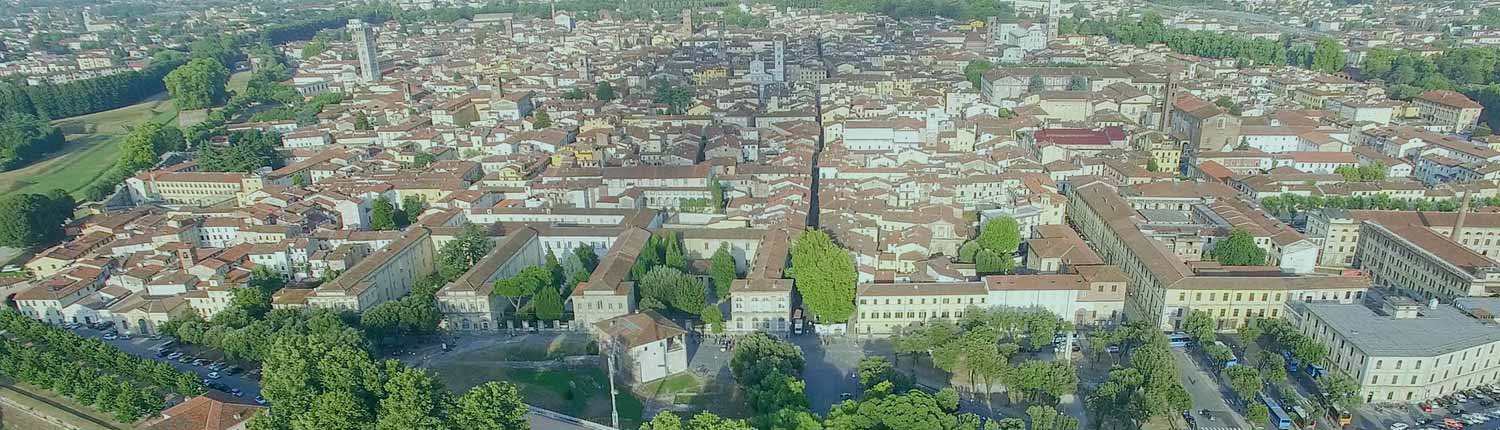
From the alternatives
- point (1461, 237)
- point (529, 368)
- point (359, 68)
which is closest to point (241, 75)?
point (359, 68)

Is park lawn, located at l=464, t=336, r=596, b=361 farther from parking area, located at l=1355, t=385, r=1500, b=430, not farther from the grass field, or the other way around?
the grass field

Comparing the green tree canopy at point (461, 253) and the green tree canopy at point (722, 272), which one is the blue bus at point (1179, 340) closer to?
the green tree canopy at point (722, 272)

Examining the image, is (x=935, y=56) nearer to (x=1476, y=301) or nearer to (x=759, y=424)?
(x=1476, y=301)

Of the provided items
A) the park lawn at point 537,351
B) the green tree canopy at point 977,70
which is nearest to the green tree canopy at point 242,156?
the park lawn at point 537,351

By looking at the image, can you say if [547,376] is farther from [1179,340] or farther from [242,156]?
[242,156]

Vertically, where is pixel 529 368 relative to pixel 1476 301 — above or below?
below

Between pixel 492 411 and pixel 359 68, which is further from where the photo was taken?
pixel 359 68

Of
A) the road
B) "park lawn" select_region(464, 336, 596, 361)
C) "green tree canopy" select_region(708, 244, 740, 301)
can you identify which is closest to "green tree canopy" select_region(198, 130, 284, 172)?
"park lawn" select_region(464, 336, 596, 361)

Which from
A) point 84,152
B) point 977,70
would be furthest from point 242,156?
point 977,70
